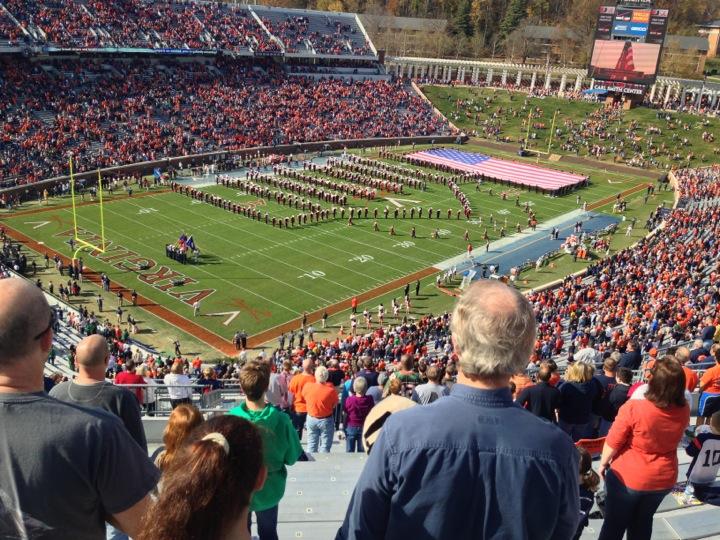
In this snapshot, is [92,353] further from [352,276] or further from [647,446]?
[352,276]

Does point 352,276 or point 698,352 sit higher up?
point 698,352

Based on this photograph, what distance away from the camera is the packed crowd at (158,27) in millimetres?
49319

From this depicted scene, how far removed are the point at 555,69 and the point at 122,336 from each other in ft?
235

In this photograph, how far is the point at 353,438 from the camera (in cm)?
802

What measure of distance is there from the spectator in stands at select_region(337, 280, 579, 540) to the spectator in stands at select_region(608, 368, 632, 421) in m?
5.07

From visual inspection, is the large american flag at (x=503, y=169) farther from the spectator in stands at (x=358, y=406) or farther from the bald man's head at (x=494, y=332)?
the bald man's head at (x=494, y=332)

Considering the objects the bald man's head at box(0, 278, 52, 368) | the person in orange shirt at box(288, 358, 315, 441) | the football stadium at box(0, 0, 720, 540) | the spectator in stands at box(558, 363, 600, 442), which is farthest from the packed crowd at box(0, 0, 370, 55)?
the bald man's head at box(0, 278, 52, 368)

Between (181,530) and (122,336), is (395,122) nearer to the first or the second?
(122,336)

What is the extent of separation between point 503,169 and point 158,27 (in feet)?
108

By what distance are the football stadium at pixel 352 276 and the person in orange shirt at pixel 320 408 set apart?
3 centimetres

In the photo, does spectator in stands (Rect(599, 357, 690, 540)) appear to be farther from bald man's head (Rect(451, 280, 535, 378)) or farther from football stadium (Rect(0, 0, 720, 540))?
bald man's head (Rect(451, 280, 535, 378))

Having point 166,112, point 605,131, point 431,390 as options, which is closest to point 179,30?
point 166,112

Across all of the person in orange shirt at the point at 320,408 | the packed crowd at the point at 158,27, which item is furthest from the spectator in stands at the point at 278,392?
the packed crowd at the point at 158,27

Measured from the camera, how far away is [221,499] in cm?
230
